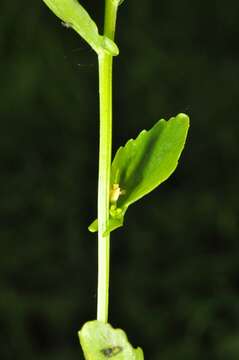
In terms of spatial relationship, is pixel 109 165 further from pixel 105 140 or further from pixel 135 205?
pixel 135 205

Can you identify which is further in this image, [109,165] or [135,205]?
[135,205]

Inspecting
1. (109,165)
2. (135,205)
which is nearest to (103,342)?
(109,165)

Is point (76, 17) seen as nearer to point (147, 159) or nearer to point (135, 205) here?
point (147, 159)

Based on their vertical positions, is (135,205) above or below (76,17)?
below

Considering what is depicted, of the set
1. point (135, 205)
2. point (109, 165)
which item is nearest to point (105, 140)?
point (109, 165)

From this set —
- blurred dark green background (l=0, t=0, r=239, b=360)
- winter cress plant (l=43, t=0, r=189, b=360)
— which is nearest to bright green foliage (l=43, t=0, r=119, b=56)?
winter cress plant (l=43, t=0, r=189, b=360)
